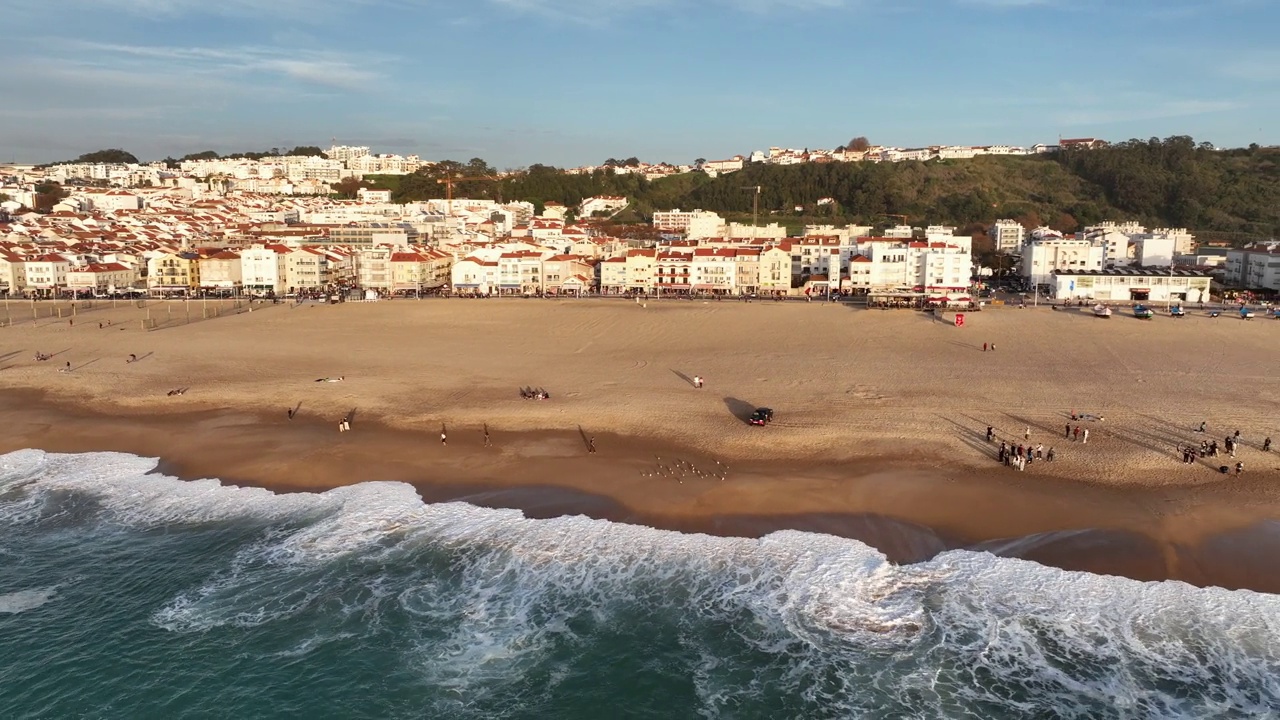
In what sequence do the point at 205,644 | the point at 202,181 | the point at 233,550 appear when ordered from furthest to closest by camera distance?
the point at 202,181
the point at 233,550
the point at 205,644

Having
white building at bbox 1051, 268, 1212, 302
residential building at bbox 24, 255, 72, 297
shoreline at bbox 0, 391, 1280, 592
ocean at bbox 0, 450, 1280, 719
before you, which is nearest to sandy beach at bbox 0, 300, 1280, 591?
shoreline at bbox 0, 391, 1280, 592

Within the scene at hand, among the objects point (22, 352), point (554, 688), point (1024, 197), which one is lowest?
point (554, 688)

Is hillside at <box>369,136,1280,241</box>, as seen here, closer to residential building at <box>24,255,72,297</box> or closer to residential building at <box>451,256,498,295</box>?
residential building at <box>451,256,498,295</box>

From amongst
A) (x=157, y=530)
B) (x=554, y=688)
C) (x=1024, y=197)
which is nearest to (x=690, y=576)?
(x=554, y=688)

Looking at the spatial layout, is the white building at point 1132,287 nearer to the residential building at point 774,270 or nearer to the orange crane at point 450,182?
the residential building at point 774,270

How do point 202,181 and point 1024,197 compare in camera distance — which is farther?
point 202,181

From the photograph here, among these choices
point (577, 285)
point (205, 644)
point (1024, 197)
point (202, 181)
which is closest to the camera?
point (205, 644)

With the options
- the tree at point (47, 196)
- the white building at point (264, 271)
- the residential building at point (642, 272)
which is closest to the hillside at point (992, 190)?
the tree at point (47, 196)

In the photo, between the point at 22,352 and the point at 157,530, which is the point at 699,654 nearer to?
the point at 157,530

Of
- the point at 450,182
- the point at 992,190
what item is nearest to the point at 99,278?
the point at 450,182

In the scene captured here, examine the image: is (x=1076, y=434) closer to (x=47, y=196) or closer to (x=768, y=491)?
(x=768, y=491)
